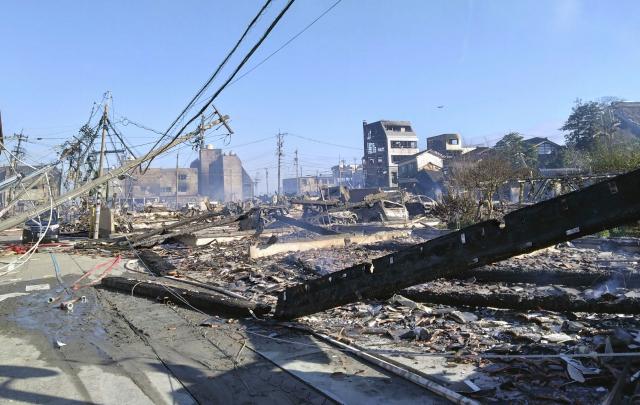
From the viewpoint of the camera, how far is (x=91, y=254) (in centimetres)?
1650

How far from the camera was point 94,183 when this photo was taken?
12.6 metres

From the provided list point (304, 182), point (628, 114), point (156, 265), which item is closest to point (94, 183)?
point (156, 265)

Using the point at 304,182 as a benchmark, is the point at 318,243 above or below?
below

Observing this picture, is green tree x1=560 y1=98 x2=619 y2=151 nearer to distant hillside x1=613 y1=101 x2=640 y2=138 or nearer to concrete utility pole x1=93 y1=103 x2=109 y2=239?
distant hillside x1=613 y1=101 x2=640 y2=138

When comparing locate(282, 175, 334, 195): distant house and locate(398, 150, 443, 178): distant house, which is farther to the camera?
locate(282, 175, 334, 195): distant house

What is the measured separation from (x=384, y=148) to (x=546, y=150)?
2286 cm

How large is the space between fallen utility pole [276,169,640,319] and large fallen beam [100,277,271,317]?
5.93 feet

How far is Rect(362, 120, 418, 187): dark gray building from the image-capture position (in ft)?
218

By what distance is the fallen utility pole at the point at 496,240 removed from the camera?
3.04 metres

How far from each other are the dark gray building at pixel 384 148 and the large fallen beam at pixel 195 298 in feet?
186

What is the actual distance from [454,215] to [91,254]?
16032mm

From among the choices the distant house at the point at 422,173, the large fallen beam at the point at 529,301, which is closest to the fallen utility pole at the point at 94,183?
the large fallen beam at the point at 529,301

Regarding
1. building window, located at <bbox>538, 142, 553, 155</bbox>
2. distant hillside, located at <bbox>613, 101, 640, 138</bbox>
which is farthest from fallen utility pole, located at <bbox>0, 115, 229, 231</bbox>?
building window, located at <bbox>538, 142, 553, 155</bbox>

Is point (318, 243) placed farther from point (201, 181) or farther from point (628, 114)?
point (201, 181)
